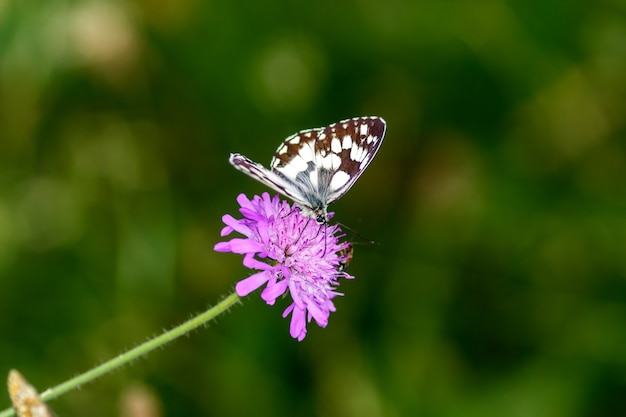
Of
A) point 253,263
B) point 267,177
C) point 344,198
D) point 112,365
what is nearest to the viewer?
point 112,365

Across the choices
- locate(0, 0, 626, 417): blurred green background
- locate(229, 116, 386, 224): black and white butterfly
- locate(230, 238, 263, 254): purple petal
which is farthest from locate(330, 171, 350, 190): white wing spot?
locate(0, 0, 626, 417): blurred green background

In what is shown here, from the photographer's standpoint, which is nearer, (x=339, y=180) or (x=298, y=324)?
(x=298, y=324)

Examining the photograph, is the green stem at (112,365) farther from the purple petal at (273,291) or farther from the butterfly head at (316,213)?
the butterfly head at (316,213)

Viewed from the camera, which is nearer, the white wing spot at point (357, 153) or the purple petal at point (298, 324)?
the purple petal at point (298, 324)

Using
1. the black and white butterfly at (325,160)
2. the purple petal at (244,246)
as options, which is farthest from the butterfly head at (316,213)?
the purple petal at (244,246)

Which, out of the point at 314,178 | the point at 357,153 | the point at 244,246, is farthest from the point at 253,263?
the point at 357,153

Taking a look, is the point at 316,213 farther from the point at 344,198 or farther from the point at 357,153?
the point at 344,198

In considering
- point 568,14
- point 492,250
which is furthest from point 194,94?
point 568,14
